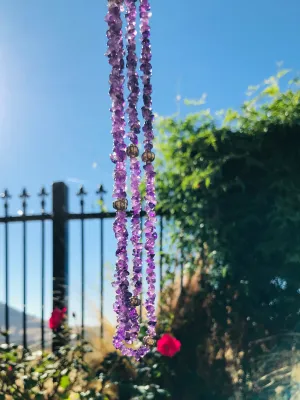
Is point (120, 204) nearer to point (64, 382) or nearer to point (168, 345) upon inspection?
point (168, 345)

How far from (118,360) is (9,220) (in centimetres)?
255

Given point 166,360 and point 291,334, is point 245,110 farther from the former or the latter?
point 166,360

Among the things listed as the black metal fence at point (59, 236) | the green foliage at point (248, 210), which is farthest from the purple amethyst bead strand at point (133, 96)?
the black metal fence at point (59, 236)

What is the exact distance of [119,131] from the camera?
252 cm

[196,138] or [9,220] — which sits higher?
[196,138]

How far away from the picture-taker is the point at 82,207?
6137 mm

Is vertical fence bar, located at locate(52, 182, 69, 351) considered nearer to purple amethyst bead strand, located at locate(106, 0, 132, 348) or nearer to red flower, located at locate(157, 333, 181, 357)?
red flower, located at locate(157, 333, 181, 357)

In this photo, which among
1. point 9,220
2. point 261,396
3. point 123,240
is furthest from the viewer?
point 9,220

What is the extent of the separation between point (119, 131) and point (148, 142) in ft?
0.72

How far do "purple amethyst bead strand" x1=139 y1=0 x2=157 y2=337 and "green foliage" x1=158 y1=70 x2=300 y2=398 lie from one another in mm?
1703

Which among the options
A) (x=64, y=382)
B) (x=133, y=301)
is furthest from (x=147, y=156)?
(x=64, y=382)

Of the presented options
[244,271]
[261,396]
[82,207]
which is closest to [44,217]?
[82,207]

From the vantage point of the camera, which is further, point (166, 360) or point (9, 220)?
point (9, 220)

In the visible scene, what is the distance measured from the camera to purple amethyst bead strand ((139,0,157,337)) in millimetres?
2578
